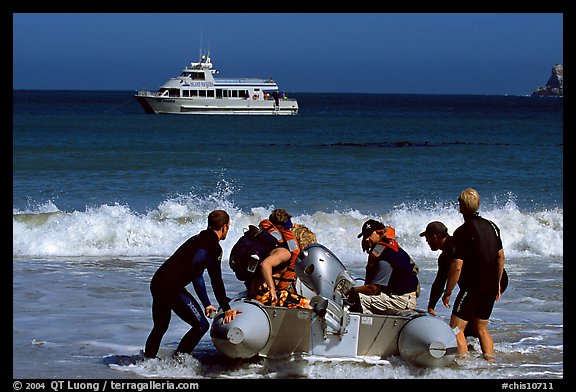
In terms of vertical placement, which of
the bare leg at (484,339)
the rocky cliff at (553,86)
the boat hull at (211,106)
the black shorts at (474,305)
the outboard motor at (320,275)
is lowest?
the bare leg at (484,339)

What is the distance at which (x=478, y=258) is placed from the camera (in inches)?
289

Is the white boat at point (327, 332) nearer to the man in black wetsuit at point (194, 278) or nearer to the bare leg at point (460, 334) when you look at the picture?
the man in black wetsuit at point (194, 278)

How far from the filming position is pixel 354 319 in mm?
7379

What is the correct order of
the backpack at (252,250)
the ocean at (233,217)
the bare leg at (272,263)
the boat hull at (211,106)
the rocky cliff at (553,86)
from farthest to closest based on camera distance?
1. the rocky cliff at (553,86)
2. the boat hull at (211,106)
3. the ocean at (233,217)
4. the backpack at (252,250)
5. the bare leg at (272,263)

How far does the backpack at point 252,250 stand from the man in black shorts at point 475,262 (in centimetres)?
143

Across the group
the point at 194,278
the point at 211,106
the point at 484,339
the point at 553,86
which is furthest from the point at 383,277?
the point at 553,86

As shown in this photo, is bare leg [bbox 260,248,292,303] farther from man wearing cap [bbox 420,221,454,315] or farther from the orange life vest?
man wearing cap [bbox 420,221,454,315]

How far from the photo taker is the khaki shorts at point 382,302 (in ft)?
24.6

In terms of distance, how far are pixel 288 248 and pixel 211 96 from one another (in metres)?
58.3

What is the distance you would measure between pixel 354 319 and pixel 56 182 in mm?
17297

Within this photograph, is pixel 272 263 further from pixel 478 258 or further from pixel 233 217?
pixel 233 217

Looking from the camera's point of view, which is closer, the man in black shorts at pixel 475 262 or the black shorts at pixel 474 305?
the man in black shorts at pixel 475 262

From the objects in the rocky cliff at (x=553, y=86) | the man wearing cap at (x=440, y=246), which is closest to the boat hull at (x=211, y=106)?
the man wearing cap at (x=440, y=246)
